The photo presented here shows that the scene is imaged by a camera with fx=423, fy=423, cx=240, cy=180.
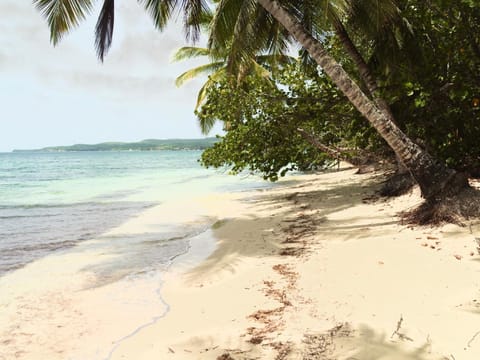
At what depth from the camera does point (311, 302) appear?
4.62m

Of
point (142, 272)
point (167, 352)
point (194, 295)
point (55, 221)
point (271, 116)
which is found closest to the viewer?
point (167, 352)

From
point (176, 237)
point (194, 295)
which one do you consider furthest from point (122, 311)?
point (176, 237)

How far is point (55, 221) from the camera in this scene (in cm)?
1327

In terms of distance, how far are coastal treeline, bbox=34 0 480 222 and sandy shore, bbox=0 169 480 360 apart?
58.7 inches

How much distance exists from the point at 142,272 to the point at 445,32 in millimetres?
7353

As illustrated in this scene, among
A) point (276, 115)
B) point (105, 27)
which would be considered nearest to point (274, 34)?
point (276, 115)

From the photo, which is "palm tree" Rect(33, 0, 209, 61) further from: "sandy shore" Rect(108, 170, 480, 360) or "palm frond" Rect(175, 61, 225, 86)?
"palm frond" Rect(175, 61, 225, 86)

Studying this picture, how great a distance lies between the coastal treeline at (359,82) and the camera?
24.6ft

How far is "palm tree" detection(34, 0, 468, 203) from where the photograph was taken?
7.36 metres

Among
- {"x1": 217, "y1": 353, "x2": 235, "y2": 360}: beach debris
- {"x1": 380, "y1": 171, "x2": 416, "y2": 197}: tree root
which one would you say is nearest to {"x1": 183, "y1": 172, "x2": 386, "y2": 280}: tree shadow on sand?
{"x1": 380, "y1": 171, "x2": 416, "y2": 197}: tree root

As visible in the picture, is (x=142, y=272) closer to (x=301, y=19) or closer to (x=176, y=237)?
(x=176, y=237)

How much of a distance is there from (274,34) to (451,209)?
661 cm

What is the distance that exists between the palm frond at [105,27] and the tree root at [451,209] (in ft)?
25.7

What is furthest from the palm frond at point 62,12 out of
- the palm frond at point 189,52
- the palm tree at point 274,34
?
the palm frond at point 189,52
